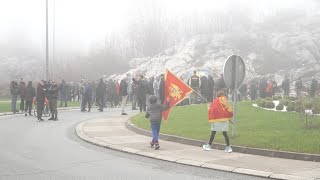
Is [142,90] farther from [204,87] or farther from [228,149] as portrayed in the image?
[228,149]

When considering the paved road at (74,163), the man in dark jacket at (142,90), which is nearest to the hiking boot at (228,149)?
the paved road at (74,163)

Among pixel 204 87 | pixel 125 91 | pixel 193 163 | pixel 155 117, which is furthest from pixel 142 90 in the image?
pixel 193 163

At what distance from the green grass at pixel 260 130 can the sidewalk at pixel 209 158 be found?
0.72m

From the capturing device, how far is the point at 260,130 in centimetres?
1410

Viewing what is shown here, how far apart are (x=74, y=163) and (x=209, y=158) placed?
2985 mm

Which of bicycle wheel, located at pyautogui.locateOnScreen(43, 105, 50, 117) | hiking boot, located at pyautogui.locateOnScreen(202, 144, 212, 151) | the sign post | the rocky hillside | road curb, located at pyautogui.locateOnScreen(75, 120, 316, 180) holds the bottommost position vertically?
road curb, located at pyautogui.locateOnScreen(75, 120, 316, 180)

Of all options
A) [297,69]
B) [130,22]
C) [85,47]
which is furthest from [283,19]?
[85,47]

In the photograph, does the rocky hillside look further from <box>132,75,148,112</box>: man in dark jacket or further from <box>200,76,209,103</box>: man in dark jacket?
<box>132,75,148,112</box>: man in dark jacket

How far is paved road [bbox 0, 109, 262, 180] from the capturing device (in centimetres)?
884

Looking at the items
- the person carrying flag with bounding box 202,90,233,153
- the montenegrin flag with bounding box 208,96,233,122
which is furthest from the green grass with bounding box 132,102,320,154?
the montenegrin flag with bounding box 208,96,233,122

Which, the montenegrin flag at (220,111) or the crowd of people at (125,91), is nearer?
the montenegrin flag at (220,111)

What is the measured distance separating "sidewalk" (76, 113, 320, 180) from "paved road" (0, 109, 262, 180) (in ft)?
1.06

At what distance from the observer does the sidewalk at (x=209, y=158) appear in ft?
30.3

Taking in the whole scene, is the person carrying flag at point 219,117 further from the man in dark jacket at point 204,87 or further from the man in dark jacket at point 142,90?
the man in dark jacket at point 204,87
